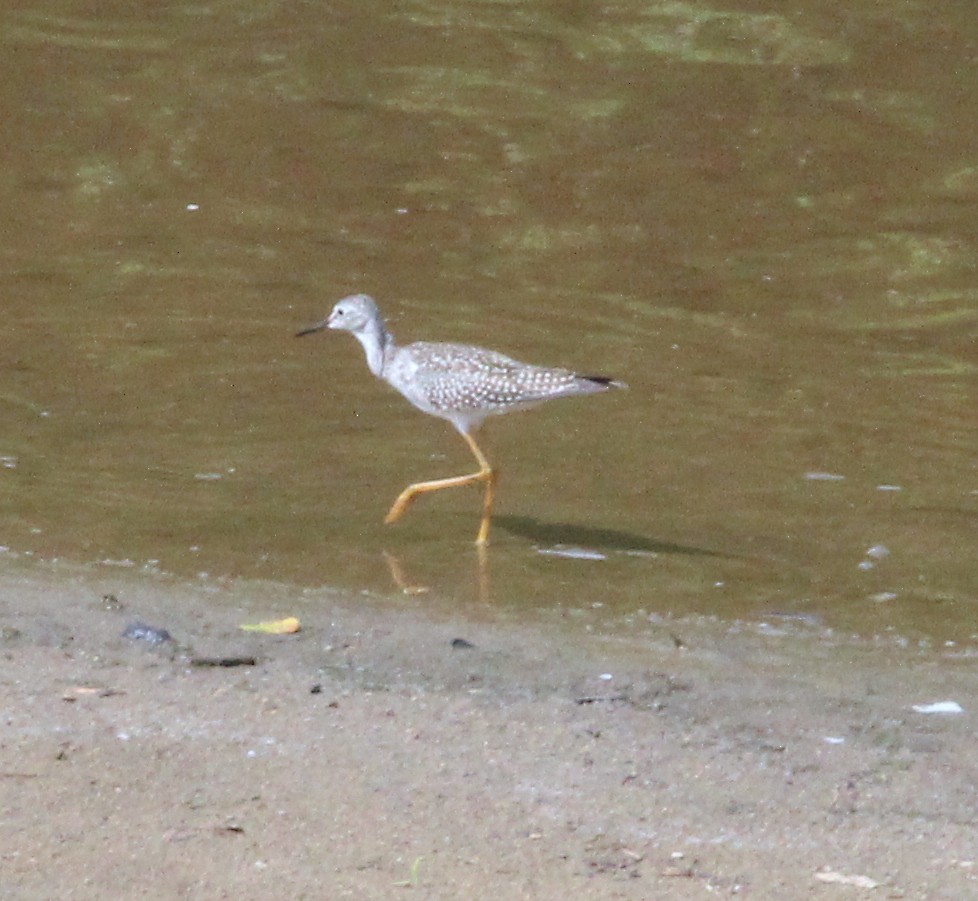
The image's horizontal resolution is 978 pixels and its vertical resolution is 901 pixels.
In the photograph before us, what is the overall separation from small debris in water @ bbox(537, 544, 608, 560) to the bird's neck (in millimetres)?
1446

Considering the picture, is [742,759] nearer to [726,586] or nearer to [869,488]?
[726,586]

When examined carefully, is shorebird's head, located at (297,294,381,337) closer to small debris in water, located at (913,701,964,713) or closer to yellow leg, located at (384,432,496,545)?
yellow leg, located at (384,432,496,545)

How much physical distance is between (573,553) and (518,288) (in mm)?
3469

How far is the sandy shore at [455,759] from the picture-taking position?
3.88 meters

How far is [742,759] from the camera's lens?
4.79 metres

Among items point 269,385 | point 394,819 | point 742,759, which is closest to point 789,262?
point 269,385

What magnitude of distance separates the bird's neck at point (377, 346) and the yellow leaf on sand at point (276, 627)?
8.62ft

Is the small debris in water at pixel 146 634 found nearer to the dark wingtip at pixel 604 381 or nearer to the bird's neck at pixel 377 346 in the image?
the dark wingtip at pixel 604 381

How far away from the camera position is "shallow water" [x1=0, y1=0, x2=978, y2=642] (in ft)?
23.4

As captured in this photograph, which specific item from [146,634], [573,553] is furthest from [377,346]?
[146,634]

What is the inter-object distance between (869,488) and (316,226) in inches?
173

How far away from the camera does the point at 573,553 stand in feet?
23.3

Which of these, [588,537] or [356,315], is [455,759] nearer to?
[588,537]

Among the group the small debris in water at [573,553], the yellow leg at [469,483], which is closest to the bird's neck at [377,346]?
the yellow leg at [469,483]
